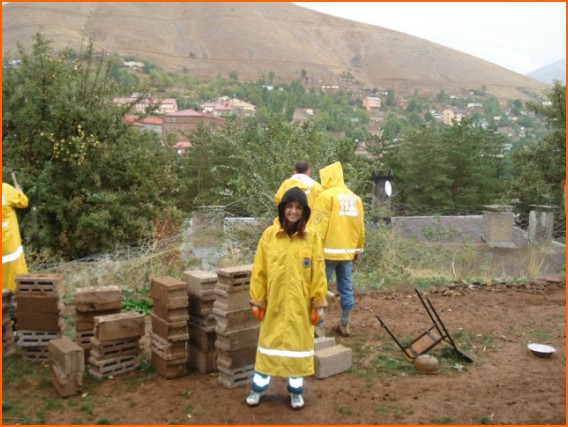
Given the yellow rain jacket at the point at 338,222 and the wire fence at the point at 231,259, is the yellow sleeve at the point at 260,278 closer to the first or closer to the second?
the yellow rain jacket at the point at 338,222

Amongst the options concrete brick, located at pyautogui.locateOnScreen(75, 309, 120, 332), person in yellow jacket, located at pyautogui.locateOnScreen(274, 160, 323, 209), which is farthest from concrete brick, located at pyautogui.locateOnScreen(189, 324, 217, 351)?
person in yellow jacket, located at pyautogui.locateOnScreen(274, 160, 323, 209)

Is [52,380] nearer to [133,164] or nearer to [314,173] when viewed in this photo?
[314,173]

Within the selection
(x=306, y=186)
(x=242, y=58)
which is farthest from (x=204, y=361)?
(x=242, y=58)

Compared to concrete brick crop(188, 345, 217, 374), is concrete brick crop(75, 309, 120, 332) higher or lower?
higher

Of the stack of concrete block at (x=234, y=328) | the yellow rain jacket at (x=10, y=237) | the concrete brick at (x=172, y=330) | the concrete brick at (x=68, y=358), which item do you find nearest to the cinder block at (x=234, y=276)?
the stack of concrete block at (x=234, y=328)

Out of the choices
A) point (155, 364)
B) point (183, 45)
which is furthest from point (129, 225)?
point (183, 45)

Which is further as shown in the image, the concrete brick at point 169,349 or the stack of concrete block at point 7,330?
the stack of concrete block at point 7,330

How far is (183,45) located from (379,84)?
68.0 metres

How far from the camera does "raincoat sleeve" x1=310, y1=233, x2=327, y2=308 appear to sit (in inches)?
180

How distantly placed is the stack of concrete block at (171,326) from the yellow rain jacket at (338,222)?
1815mm

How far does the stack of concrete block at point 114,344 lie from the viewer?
17.2ft

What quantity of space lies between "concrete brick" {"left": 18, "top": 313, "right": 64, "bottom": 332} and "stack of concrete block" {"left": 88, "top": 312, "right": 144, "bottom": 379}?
1.84 ft

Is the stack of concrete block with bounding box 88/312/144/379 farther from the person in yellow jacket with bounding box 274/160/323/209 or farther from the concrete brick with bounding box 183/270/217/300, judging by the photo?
the person in yellow jacket with bounding box 274/160/323/209

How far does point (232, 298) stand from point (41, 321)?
216 cm
